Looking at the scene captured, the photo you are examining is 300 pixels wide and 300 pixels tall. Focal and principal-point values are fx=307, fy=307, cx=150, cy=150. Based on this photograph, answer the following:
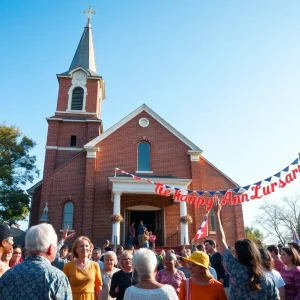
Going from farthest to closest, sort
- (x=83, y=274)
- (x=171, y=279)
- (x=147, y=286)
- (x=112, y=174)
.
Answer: (x=112, y=174), (x=171, y=279), (x=83, y=274), (x=147, y=286)

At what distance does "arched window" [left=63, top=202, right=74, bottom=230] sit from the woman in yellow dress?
579 inches

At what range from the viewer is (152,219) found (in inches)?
819

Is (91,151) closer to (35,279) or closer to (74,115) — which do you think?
(74,115)

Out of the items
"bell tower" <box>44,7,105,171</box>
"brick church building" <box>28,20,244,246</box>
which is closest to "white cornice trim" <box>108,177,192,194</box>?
"brick church building" <box>28,20,244,246</box>

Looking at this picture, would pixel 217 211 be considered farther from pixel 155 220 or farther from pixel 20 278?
pixel 155 220

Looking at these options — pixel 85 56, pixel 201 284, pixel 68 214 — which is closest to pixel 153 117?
pixel 68 214

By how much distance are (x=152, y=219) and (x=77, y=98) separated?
1150 centimetres

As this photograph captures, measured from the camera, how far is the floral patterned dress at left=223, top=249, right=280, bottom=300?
307cm

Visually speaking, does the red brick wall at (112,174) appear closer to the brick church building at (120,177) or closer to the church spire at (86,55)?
the brick church building at (120,177)

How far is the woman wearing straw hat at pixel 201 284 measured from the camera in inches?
134

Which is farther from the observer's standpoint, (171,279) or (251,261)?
(171,279)

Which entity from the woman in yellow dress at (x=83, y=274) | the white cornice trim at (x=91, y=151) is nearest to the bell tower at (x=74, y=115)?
the white cornice trim at (x=91, y=151)

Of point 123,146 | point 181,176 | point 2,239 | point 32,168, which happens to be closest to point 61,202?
point 123,146

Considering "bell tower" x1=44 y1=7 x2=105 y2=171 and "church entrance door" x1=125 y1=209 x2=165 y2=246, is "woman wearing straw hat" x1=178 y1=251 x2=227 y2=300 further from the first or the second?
"bell tower" x1=44 y1=7 x2=105 y2=171
